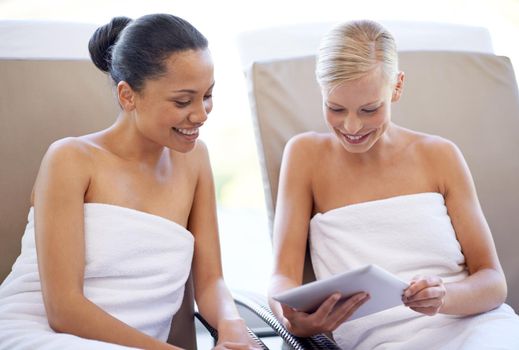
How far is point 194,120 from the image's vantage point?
6.16ft

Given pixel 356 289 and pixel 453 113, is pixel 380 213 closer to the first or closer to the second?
pixel 356 289

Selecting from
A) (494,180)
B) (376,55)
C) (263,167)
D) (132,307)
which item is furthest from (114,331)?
(494,180)

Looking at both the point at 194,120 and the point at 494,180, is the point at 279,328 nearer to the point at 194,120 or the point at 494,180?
the point at 194,120

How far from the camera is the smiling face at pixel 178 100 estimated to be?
1.85m

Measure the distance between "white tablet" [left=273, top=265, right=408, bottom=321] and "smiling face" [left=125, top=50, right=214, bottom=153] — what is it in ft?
1.58

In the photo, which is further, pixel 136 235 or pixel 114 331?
pixel 136 235

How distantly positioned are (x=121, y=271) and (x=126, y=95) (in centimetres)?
42

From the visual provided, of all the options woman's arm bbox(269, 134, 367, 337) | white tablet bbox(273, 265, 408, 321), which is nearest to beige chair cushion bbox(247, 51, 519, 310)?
woman's arm bbox(269, 134, 367, 337)

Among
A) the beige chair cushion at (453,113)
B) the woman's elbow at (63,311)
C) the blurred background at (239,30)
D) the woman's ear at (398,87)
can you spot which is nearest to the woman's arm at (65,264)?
the woman's elbow at (63,311)

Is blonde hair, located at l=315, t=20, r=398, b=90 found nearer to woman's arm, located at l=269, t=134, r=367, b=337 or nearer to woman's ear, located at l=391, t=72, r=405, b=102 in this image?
woman's ear, located at l=391, t=72, r=405, b=102

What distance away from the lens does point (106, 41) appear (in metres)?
2.00

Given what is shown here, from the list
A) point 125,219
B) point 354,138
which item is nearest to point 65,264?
point 125,219

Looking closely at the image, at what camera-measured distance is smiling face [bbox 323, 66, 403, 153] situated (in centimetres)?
197

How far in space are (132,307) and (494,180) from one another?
4.03 ft
